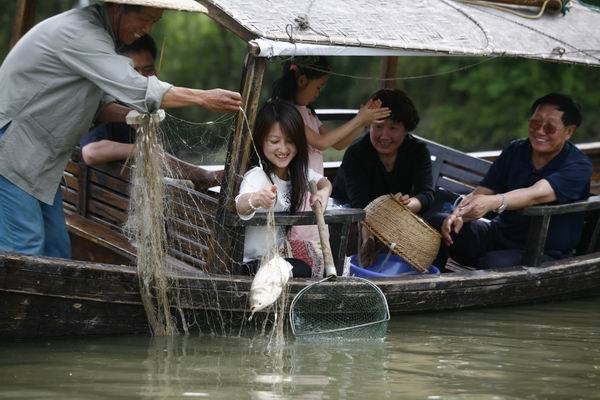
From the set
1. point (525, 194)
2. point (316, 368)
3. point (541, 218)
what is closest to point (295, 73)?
point (525, 194)

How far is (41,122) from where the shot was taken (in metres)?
5.78

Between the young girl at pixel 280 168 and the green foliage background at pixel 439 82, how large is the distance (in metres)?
9.36

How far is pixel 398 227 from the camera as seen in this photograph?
6738 millimetres

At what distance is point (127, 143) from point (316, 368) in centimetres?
205

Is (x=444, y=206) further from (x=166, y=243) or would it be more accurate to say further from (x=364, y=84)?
(x=364, y=84)

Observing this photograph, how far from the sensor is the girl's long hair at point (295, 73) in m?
6.80

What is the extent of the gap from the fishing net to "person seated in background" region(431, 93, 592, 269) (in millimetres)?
861

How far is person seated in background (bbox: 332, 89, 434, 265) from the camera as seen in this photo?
736cm

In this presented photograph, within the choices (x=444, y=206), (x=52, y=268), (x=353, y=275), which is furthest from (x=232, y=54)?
(x=52, y=268)

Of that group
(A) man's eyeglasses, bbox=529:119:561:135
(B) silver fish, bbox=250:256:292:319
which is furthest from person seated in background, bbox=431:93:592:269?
(B) silver fish, bbox=250:256:292:319

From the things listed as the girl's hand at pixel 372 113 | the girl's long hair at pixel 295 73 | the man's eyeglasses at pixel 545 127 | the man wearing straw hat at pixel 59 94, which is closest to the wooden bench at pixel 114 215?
the man wearing straw hat at pixel 59 94

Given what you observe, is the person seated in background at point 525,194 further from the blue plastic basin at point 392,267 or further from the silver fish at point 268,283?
the silver fish at point 268,283

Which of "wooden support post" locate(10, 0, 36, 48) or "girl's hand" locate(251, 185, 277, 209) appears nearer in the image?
"girl's hand" locate(251, 185, 277, 209)

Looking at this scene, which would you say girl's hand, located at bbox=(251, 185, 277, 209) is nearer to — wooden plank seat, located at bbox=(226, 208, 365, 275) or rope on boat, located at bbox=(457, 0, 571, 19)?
wooden plank seat, located at bbox=(226, 208, 365, 275)
